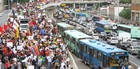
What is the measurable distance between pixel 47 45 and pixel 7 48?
12.8 feet

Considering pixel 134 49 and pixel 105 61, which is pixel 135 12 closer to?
pixel 134 49

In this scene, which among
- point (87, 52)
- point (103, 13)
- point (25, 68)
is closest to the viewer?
point (25, 68)

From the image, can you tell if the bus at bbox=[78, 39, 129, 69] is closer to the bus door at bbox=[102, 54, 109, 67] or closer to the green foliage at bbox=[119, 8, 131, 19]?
the bus door at bbox=[102, 54, 109, 67]

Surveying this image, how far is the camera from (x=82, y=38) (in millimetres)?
42125

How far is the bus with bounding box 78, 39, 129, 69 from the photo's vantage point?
29.0 meters

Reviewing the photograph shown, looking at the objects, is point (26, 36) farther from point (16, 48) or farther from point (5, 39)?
point (16, 48)

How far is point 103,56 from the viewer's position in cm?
3034

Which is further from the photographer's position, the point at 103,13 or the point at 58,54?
the point at 103,13

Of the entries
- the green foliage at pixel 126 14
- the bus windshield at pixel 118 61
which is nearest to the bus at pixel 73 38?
the bus windshield at pixel 118 61

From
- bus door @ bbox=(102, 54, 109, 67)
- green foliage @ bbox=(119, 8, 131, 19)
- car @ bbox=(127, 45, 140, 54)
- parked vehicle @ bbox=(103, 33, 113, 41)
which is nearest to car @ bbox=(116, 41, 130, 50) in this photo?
car @ bbox=(127, 45, 140, 54)

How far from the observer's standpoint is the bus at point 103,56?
28984mm

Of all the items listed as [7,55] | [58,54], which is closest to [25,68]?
[7,55]

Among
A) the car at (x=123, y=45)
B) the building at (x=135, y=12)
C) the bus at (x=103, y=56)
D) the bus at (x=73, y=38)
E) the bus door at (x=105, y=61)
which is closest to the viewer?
the bus at (x=103, y=56)

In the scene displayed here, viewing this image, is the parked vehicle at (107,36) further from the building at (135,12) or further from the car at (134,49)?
the building at (135,12)
